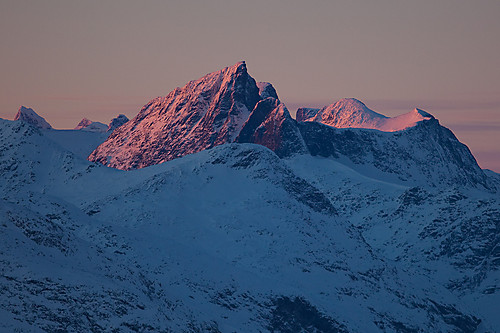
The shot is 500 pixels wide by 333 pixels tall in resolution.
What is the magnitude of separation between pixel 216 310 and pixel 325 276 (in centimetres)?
3021

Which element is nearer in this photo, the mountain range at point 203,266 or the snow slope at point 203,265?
the mountain range at point 203,266

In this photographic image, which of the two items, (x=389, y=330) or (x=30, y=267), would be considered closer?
(x=30, y=267)

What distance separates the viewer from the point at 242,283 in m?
162

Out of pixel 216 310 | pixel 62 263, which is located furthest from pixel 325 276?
pixel 62 263

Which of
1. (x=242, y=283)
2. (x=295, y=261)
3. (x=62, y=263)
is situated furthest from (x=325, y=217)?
(x=62, y=263)

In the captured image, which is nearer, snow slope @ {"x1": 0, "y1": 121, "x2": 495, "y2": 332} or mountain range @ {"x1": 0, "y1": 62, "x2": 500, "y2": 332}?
mountain range @ {"x1": 0, "y1": 62, "x2": 500, "y2": 332}

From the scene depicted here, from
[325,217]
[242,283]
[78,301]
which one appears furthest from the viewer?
[325,217]

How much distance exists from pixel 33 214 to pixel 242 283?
3789 centimetres

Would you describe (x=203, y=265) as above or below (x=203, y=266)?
above

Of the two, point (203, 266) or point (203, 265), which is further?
point (203, 265)

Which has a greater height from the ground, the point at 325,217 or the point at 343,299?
the point at 325,217

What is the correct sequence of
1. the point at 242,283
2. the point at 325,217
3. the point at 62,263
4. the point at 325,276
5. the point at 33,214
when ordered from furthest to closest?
1. the point at 325,217
2. the point at 325,276
3. the point at 242,283
4. the point at 33,214
5. the point at 62,263

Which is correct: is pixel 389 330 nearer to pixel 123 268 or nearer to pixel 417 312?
pixel 417 312

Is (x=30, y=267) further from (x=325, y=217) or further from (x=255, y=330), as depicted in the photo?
(x=325, y=217)
